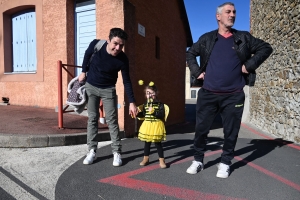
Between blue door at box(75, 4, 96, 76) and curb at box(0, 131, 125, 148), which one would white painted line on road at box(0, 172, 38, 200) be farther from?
blue door at box(75, 4, 96, 76)

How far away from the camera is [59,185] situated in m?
2.64

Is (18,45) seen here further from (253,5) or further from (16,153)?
(253,5)

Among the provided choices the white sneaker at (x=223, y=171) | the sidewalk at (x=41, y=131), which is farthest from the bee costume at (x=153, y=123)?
the sidewalk at (x=41, y=131)

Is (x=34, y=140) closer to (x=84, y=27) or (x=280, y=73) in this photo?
(x=84, y=27)

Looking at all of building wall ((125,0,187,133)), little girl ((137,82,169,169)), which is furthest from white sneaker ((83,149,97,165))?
building wall ((125,0,187,133))

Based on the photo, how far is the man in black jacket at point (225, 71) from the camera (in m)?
2.85

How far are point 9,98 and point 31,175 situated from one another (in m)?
6.37

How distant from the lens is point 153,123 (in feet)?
10.9

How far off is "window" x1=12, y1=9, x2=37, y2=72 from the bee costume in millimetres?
5956

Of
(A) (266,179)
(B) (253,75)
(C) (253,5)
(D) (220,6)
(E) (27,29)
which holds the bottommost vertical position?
(A) (266,179)

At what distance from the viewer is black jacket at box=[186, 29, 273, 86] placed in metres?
2.80

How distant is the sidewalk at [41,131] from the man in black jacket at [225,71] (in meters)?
2.33

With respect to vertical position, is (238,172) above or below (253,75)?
below

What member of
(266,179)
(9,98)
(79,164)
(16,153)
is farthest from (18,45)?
(266,179)
